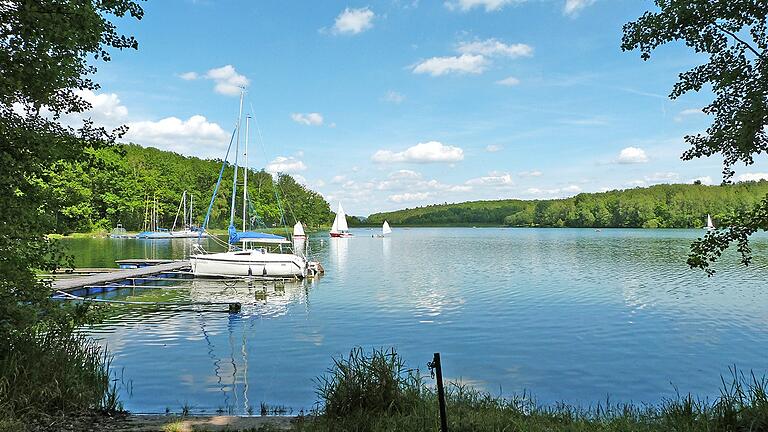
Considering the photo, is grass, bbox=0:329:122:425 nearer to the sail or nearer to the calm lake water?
the calm lake water

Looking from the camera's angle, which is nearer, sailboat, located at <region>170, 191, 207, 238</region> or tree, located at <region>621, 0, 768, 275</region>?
tree, located at <region>621, 0, 768, 275</region>

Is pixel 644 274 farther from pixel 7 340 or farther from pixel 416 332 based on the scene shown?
pixel 7 340

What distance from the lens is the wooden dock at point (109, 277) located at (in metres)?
24.4

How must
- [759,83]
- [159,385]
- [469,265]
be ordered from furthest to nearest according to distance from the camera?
[469,265], [159,385], [759,83]

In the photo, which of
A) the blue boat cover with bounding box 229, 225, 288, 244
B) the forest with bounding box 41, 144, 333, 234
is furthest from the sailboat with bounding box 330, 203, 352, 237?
the blue boat cover with bounding box 229, 225, 288, 244

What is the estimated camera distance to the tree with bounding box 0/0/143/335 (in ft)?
20.8

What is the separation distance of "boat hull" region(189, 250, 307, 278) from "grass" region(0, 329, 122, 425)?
24.0m

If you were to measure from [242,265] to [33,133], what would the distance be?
86.3 ft

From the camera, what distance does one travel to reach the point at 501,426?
6676 millimetres

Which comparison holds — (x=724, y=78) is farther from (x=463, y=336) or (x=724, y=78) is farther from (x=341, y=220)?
(x=341, y=220)

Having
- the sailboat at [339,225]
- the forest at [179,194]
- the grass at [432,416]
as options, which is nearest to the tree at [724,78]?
the grass at [432,416]

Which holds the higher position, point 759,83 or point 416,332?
point 759,83

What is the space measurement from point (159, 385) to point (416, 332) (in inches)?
354

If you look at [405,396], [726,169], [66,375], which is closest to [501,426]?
[405,396]
